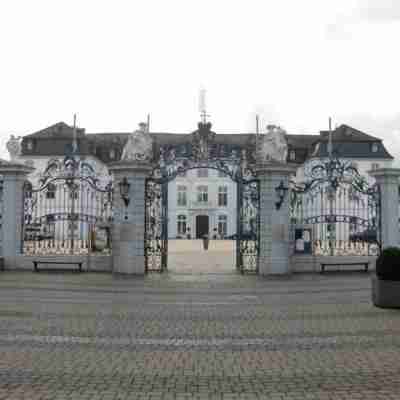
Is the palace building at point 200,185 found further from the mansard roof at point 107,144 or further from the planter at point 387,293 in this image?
the planter at point 387,293

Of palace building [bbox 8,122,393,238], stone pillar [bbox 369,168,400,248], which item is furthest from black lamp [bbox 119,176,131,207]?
palace building [bbox 8,122,393,238]

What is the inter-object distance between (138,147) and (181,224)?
55.5 m

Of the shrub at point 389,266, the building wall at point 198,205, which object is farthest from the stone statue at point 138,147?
the building wall at point 198,205

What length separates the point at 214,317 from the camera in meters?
10.8

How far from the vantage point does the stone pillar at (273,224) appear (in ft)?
63.5

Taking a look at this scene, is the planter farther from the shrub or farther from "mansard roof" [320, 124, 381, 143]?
"mansard roof" [320, 124, 381, 143]

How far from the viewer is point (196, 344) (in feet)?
27.3

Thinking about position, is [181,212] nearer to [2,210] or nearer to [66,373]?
[2,210]

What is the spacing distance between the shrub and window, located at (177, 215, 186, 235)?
208ft

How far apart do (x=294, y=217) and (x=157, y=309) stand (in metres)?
10.3

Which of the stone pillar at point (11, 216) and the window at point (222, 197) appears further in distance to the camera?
the window at point (222, 197)

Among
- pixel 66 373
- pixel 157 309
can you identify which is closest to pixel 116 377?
pixel 66 373

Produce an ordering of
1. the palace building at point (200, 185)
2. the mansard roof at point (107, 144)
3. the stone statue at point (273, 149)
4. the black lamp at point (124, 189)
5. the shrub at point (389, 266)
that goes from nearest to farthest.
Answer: the shrub at point (389, 266) < the black lamp at point (124, 189) < the stone statue at point (273, 149) < the mansard roof at point (107, 144) < the palace building at point (200, 185)

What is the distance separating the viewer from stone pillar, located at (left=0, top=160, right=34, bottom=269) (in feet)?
66.3
